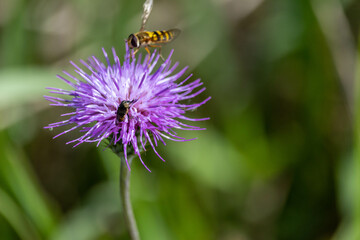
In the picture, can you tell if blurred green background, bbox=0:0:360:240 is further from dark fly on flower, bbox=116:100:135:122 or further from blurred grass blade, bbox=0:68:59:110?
dark fly on flower, bbox=116:100:135:122

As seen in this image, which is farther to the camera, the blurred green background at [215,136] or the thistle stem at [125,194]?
the blurred green background at [215,136]

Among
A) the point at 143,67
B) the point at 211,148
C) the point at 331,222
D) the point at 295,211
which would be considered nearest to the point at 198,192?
the point at 211,148

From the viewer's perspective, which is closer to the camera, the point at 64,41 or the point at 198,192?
the point at 198,192

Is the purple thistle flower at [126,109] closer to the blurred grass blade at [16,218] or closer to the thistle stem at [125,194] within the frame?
the thistle stem at [125,194]

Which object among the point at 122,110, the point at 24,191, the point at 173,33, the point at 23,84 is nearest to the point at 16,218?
the point at 24,191

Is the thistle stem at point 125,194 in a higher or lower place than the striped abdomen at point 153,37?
lower

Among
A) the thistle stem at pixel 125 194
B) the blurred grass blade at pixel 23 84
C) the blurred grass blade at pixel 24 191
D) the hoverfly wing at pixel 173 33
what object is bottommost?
the thistle stem at pixel 125 194

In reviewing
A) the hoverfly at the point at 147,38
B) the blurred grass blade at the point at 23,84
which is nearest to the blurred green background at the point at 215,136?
the blurred grass blade at the point at 23,84

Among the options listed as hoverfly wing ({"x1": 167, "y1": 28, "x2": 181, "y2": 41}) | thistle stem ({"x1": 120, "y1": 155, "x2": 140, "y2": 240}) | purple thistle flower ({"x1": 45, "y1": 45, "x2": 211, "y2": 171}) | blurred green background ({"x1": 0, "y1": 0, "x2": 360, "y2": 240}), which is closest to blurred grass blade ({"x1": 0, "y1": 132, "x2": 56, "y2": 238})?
blurred green background ({"x1": 0, "y1": 0, "x2": 360, "y2": 240})

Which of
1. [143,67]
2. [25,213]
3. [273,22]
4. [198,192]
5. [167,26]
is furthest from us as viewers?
[167,26]

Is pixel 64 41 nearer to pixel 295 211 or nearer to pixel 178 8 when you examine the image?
pixel 178 8
